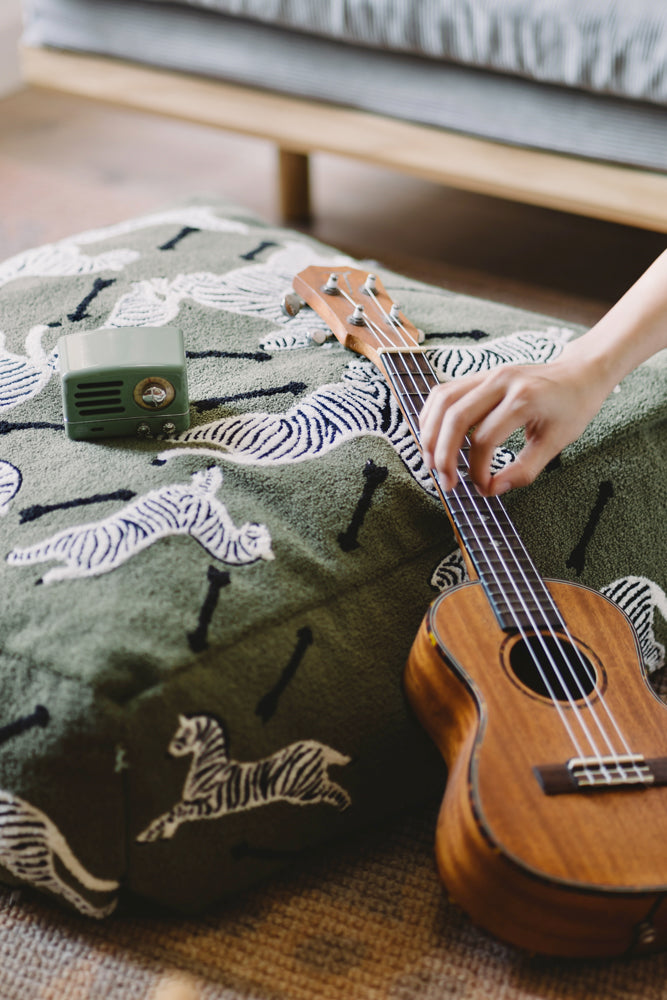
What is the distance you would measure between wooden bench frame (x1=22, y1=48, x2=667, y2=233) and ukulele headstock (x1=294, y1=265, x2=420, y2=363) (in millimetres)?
563

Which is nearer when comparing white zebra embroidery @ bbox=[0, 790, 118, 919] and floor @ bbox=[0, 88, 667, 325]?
white zebra embroidery @ bbox=[0, 790, 118, 919]

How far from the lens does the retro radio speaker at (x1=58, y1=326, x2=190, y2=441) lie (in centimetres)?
81

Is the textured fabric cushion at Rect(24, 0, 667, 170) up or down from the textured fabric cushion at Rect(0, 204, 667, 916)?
up

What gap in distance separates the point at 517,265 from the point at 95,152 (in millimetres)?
1055

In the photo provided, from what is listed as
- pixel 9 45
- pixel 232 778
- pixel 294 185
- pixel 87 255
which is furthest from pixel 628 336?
pixel 9 45

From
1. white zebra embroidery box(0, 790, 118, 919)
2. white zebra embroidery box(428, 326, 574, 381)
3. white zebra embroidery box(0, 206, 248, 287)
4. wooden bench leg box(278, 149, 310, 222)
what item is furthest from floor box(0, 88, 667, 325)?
white zebra embroidery box(0, 790, 118, 919)

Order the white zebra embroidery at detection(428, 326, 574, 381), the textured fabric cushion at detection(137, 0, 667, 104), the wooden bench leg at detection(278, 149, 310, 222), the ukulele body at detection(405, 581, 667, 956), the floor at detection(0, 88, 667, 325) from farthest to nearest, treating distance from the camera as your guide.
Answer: the wooden bench leg at detection(278, 149, 310, 222) → the floor at detection(0, 88, 667, 325) → the textured fabric cushion at detection(137, 0, 667, 104) → the white zebra embroidery at detection(428, 326, 574, 381) → the ukulele body at detection(405, 581, 667, 956)

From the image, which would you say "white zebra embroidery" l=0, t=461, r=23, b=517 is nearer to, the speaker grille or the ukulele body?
the speaker grille

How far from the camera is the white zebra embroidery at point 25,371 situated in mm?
885

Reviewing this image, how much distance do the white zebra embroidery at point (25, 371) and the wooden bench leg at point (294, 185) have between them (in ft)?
3.55

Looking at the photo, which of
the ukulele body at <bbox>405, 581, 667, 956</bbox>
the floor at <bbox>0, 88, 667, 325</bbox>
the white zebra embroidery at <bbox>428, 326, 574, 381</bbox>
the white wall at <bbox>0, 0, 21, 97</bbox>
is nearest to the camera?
the ukulele body at <bbox>405, 581, 667, 956</bbox>

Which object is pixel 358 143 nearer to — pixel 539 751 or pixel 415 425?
pixel 415 425

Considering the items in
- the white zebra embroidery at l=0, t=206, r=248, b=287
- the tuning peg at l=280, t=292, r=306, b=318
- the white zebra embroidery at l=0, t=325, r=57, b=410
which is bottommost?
the white zebra embroidery at l=0, t=325, r=57, b=410

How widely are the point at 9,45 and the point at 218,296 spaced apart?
1968 mm
